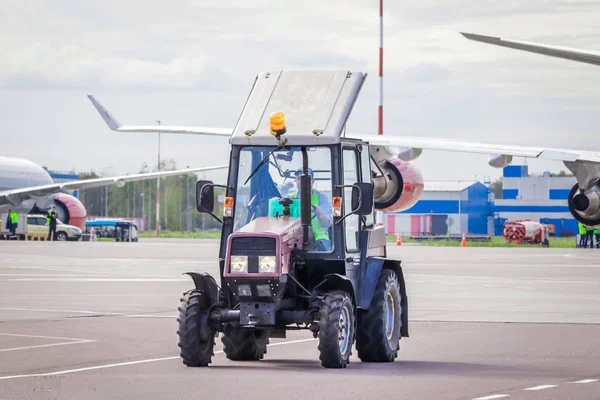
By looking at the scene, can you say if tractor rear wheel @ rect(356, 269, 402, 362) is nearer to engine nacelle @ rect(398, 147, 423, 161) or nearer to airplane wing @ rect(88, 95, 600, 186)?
airplane wing @ rect(88, 95, 600, 186)

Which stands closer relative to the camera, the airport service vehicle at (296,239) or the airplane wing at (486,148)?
the airport service vehicle at (296,239)

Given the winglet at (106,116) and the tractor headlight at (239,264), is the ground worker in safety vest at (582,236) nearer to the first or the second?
the winglet at (106,116)

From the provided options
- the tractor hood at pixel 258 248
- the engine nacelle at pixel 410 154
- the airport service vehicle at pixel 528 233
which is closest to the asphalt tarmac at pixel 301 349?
the tractor hood at pixel 258 248

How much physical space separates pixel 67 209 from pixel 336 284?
63758 millimetres

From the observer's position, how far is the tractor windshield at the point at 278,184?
43.8 feet

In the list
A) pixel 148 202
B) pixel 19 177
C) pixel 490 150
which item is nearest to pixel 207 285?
pixel 490 150

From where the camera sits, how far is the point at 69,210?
2955 inches

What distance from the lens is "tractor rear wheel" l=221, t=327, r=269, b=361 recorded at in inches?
543

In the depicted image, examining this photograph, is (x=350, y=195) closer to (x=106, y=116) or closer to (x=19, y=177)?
(x=106, y=116)

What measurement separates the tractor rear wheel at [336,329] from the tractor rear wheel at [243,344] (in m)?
1.19

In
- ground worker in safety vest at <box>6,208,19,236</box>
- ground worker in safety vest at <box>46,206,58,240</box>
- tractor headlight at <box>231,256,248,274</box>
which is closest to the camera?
tractor headlight at <box>231,256,248,274</box>

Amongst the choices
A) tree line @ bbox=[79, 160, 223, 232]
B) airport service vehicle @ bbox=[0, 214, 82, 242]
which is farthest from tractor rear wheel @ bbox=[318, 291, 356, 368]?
tree line @ bbox=[79, 160, 223, 232]

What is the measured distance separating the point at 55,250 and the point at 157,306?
2896 cm

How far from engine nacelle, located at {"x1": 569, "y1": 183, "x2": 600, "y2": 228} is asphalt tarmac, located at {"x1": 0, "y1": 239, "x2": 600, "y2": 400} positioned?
1.62m
